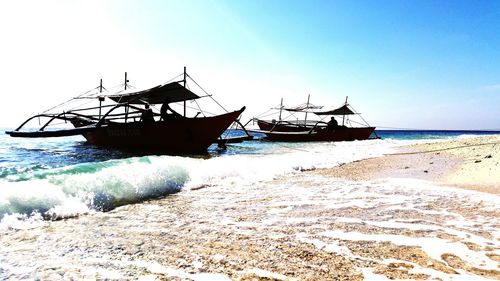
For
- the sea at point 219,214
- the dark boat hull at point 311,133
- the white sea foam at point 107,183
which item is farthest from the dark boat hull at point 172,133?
the dark boat hull at point 311,133

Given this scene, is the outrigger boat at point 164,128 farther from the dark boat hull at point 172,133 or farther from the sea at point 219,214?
the sea at point 219,214

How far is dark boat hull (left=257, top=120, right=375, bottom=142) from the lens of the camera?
33.1m

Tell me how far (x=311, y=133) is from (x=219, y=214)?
28.9 meters

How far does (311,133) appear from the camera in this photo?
1283 inches

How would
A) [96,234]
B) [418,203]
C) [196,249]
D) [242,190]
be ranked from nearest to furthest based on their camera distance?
[196,249] < [96,234] < [418,203] < [242,190]

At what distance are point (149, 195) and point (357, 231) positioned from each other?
4.30m

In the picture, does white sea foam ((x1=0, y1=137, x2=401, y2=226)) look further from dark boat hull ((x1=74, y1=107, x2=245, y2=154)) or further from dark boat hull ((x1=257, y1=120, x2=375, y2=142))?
dark boat hull ((x1=257, y1=120, x2=375, y2=142))

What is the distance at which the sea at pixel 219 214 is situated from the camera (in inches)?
109

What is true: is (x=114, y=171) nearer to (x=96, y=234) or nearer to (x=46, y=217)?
(x=46, y=217)

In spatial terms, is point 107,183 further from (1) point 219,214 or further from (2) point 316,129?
(2) point 316,129

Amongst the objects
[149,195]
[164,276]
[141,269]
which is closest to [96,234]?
[141,269]

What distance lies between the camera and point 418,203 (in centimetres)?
544

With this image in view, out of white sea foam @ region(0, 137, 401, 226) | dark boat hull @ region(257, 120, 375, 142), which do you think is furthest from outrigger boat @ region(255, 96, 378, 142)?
white sea foam @ region(0, 137, 401, 226)

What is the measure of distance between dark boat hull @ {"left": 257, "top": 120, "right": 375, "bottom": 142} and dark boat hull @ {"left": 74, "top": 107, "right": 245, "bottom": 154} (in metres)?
15.6
